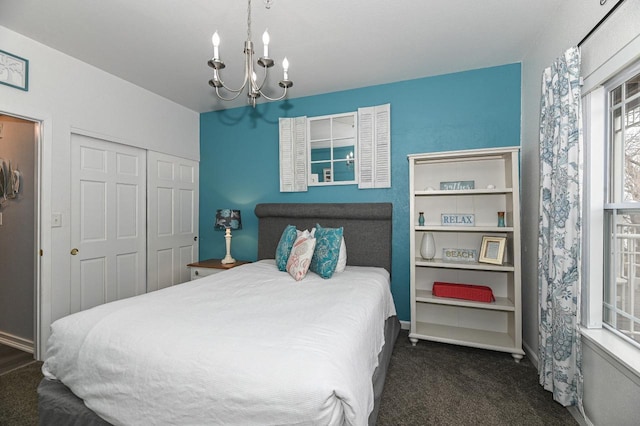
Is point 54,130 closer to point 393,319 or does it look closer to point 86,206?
point 86,206

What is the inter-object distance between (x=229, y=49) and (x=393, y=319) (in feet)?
9.40

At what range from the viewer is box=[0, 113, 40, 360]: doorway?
2.71 meters

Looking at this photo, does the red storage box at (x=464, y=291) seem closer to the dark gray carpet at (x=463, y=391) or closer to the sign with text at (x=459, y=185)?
the dark gray carpet at (x=463, y=391)

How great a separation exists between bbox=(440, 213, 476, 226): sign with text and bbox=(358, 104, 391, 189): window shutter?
0.67 m

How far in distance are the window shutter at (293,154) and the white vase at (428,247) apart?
4.84ft

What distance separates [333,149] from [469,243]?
177 cm

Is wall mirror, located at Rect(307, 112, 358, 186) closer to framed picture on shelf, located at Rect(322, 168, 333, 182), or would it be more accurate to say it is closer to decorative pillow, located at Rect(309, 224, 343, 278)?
framed picture on shelf, located at Rect(322, 168, 333, 182)

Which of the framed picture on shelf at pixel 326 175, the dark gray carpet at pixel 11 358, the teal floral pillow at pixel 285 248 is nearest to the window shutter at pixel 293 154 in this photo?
the framed picture on shelf at pixel 326 175

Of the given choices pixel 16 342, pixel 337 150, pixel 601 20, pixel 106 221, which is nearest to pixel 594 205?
pixel 601 20

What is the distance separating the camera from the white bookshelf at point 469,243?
2.46 metres

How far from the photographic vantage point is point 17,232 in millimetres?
2836

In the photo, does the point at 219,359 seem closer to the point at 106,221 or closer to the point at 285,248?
the point at 285,248

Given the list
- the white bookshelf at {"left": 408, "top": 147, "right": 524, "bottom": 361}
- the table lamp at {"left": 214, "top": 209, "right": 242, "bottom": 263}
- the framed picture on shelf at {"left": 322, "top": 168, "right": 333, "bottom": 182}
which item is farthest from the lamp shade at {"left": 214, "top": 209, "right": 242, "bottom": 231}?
the white bookshelf at {"left": 408, "top": 147, "right": 524, "bottom": 361}

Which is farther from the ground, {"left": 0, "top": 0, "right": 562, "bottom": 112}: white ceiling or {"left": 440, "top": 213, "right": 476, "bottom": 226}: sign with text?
{"left": 0, "top": 0, "right": 562, "bottom": 112}: white ceiling
